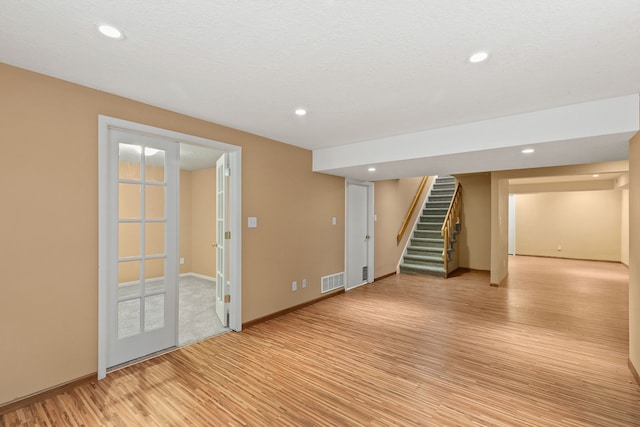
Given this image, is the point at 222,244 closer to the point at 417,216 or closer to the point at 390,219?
the point at 390,219

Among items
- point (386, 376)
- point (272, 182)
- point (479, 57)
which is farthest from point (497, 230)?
point (479, 57)

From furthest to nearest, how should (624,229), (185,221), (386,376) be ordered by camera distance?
(624,229) → (185,221) → (386,376)

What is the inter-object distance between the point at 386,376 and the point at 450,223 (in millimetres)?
5414

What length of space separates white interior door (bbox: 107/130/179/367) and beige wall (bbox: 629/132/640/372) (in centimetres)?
435

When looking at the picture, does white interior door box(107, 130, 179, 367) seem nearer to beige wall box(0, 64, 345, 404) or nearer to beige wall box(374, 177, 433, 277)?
beige wall box(0, 64, 345, 404)

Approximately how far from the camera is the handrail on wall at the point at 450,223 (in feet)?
21.6

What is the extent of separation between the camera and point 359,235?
19.4 feet

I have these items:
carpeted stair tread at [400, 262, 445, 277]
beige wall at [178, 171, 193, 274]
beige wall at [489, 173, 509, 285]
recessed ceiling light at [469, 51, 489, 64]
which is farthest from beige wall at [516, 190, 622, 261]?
beige wall at [178, 171, 193, 274]

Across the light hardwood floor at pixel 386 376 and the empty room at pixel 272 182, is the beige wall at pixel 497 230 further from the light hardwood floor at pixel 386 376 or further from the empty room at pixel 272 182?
the empty room at pixel 272 182

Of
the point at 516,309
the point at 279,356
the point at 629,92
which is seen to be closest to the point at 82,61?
the point at 279,356

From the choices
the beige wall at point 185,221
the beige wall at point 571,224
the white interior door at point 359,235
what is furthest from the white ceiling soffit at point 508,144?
Answer: the beige wall at point 571,224

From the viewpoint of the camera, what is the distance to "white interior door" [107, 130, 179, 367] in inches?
104

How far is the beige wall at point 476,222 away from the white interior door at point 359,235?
3327 millimetres

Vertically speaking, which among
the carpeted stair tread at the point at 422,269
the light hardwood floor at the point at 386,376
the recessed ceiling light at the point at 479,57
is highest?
the recessed ceiling light at the point at 479,57
